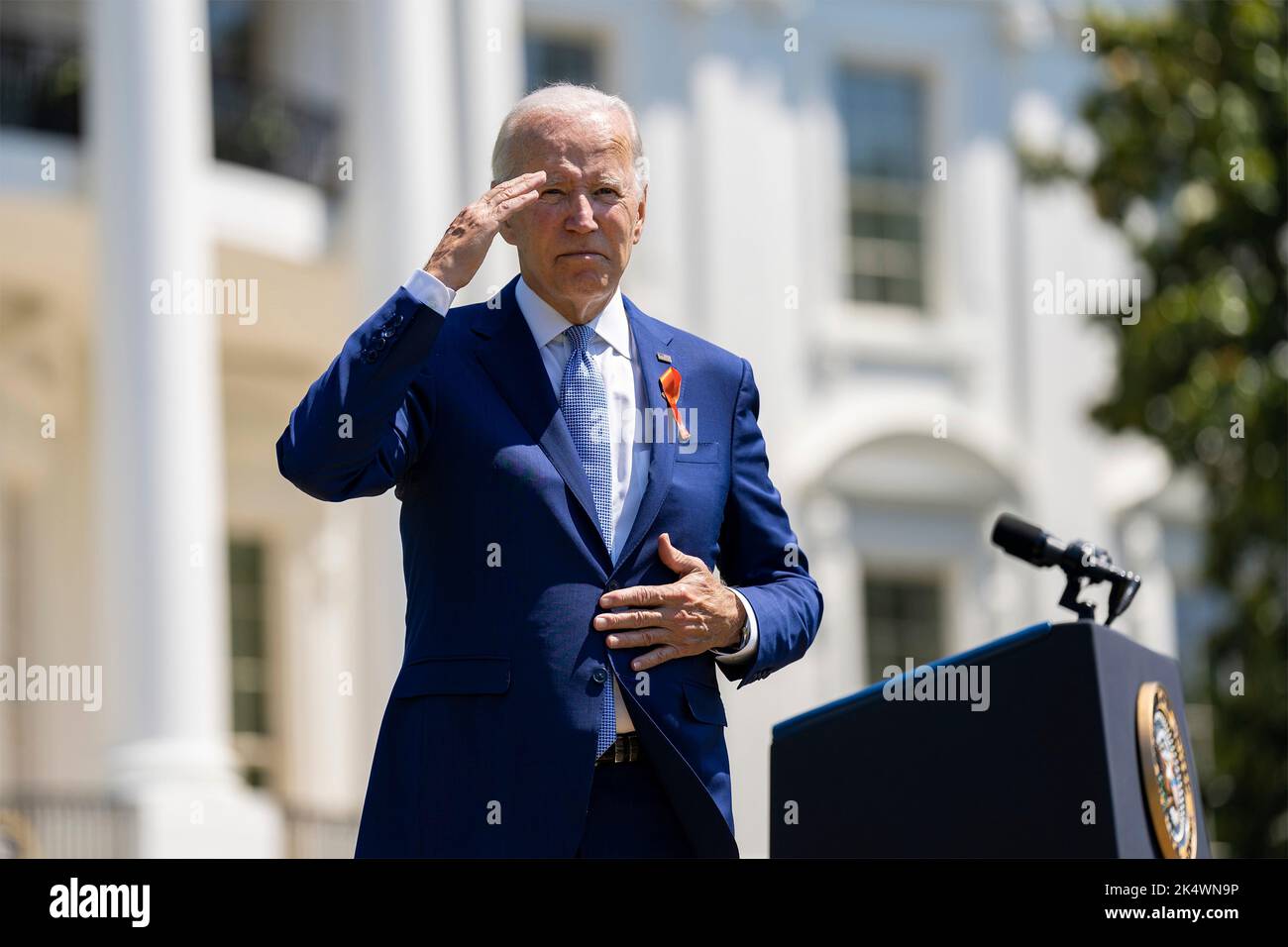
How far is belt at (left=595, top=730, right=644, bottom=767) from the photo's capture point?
10.1 ft

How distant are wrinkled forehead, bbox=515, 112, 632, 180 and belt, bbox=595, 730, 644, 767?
805 millimetres

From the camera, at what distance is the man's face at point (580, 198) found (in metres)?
3.16

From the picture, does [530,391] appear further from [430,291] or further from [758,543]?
[758,543]

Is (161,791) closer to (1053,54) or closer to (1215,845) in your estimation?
(1215,845)

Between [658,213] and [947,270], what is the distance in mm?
2566

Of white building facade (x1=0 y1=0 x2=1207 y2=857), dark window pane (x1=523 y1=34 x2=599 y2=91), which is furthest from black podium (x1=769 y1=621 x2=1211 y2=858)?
dark window pane (x1=523 y1=34 x2=599 y2=91)

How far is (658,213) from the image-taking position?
51.7 feet

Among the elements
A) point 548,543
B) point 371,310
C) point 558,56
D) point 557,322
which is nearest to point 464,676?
point 548,543


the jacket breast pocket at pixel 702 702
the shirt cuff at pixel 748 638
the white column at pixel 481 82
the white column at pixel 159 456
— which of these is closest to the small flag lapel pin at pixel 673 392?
the shirt cuff at pixel 748 638

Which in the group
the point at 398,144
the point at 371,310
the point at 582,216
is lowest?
the point at 582,216

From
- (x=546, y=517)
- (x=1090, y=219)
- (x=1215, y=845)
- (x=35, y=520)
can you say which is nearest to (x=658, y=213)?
(x=1090, y=219)

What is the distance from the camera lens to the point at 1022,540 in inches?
138

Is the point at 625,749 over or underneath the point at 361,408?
underneath

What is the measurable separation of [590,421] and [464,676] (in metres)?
0.44
